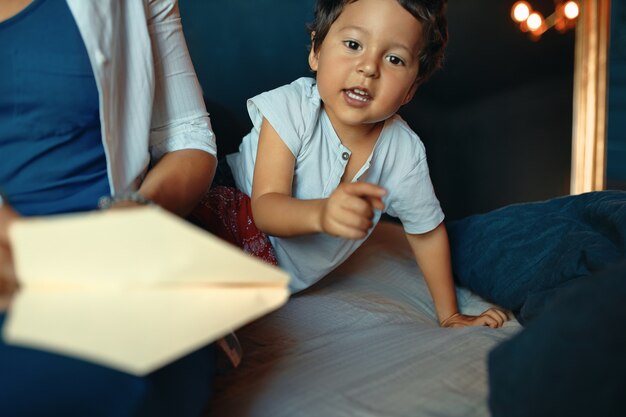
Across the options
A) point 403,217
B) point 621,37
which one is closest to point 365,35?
point 403,217

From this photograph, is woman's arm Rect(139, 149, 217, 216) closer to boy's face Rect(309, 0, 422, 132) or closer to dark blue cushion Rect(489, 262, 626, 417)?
boy's face Rect(309, 0, 422, 132)

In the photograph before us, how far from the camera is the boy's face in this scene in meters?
1.17

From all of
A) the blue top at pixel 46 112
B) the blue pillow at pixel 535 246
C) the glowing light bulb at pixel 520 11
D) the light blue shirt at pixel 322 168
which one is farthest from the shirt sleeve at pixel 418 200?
the glowing light bulb at pixel 520 11

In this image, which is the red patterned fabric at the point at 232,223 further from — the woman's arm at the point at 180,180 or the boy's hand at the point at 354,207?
the boy's hand at the point at 354,207

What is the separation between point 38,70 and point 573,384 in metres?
0.68

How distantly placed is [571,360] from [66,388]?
0.45 m

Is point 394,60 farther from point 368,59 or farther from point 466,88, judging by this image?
point 466,88

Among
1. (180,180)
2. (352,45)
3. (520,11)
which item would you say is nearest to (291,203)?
(180,180)

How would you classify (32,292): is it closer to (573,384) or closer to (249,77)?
(573,384)

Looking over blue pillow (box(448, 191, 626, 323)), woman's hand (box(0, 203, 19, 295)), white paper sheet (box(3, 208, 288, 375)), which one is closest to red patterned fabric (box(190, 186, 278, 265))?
blue pillow (box(448, 191, 626, 323))

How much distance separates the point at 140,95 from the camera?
97 centimetres

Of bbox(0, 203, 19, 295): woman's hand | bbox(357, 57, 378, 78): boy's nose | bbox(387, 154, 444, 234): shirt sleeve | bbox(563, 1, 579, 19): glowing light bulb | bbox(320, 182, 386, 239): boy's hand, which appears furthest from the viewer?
bbox(563, 1, 579, 19): glowing light bulb

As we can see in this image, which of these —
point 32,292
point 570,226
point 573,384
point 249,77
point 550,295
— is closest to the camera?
point 32,292

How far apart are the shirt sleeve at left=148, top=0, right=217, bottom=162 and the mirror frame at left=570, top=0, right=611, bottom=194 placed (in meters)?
1.64
